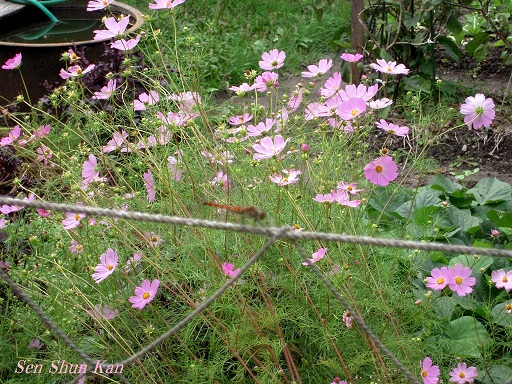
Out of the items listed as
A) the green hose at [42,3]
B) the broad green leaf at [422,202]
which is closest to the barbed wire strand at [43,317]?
the broad green leaf at [422,202]

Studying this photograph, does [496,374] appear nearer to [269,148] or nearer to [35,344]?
[269,148]

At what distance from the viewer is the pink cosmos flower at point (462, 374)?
5.75 feet

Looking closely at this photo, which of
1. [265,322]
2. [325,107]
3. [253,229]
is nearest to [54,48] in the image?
[325,107]

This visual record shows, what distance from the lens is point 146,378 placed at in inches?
72.6

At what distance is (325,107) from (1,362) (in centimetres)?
114

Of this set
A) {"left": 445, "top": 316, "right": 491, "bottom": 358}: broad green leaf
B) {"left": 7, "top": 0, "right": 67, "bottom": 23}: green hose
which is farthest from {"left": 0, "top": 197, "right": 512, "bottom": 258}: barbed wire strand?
{"left": 7, "top": 0, "right": 67, "bottom": 23}: green hose

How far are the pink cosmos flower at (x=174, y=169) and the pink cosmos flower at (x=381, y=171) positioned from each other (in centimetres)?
60

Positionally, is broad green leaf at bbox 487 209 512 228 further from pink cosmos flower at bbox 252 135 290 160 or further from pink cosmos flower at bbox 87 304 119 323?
pink cosmos flower at bbox 87 304 119 323

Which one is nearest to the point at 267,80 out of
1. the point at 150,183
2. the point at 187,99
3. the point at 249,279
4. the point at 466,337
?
the point at 187,99

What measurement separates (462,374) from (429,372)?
0.12 m

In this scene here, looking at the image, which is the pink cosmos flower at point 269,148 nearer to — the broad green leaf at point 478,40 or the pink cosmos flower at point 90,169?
the pink cosmos flower at point 90,169

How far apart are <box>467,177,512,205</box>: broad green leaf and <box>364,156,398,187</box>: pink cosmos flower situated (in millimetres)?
1187

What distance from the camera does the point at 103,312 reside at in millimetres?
1852

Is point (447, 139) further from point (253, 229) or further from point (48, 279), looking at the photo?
point (253, 229)
